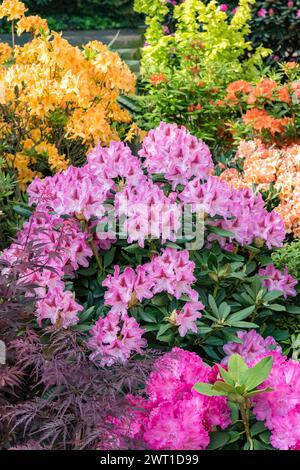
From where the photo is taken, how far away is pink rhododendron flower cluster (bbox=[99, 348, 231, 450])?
179 cm

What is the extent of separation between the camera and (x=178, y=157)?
271cm

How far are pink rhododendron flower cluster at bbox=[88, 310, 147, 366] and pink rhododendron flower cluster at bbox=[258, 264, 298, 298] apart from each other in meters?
0.61

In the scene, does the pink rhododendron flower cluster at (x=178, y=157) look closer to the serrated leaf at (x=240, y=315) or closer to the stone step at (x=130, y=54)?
the serrated leaf at (x=240, y=315)

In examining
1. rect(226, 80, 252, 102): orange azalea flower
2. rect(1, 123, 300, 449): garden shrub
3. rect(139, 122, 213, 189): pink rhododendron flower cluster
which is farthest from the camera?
rect(226, 80, 252, 102): orange azalea flower

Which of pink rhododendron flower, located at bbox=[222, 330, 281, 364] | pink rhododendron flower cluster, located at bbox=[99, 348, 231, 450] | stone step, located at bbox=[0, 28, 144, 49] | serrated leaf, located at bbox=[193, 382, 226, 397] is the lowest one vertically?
stone step, located at bbox=[0, 28, 144, 49]

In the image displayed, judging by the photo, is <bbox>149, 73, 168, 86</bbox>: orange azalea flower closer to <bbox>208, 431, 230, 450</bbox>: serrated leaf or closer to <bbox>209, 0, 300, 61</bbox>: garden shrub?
<bbox>209, 0, 300, 61</bbox>: garden shrub

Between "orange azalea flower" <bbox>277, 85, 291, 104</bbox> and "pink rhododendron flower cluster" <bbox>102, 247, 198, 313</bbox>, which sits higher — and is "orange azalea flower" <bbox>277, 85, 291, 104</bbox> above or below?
below

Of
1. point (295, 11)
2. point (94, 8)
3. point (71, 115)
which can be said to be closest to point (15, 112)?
point (71, 115)

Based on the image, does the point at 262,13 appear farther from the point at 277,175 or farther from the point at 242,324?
the point at 242,324

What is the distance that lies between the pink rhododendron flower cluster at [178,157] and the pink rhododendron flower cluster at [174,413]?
35.9 inches

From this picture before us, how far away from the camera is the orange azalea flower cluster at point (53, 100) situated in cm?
351

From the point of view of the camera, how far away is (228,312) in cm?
248

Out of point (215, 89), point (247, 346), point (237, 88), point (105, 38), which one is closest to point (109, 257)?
point (247, 346)

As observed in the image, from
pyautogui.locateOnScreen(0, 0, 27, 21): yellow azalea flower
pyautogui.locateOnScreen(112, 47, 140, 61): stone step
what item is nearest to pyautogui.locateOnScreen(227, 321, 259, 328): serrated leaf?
pyautogui.locateOnScreen(0, 0, 27, 21): yellow azalea flower
